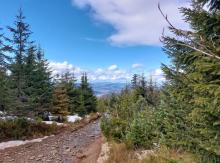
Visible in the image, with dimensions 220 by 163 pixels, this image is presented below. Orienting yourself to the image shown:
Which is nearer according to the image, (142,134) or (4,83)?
(142,134)

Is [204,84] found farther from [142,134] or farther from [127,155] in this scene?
[142,134]

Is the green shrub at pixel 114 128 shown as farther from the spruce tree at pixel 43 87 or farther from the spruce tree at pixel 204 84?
the spruce tree at pixel 43 87

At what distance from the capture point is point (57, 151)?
14531mm

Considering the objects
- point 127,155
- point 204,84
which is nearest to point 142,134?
point 127,155

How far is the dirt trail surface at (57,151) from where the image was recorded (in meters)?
12.9

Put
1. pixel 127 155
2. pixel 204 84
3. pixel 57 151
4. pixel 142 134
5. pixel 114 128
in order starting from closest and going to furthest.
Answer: pixel 204 84, pixel 127 155, pixel 142 134, pixel 114 128, pixel 57 151

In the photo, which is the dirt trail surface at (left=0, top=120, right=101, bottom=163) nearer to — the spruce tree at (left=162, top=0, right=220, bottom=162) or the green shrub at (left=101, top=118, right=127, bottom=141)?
the green shrub at (left=101, top=118, right=127, bottom=141)

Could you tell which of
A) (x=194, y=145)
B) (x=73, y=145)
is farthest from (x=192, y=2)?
(x=73, y=145)

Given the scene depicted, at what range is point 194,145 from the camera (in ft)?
15.0

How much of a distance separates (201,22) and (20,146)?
13541 mm

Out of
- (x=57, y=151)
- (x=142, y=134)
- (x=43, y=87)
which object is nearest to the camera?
(x=142, y=134)

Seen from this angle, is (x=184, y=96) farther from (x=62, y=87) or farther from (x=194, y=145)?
(x=62, y=87)

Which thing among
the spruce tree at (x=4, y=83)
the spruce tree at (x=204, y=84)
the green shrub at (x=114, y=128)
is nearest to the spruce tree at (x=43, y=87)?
the spruce tree at (x=4, y=83)

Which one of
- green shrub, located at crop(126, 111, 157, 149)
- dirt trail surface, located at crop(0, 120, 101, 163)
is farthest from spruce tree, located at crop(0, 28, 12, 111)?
green shrub, located at crop(126, 111, 157, 149)
